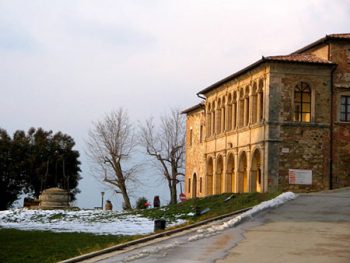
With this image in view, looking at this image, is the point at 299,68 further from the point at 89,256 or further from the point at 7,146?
the point at 7,146

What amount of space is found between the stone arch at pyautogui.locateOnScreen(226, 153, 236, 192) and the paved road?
25283 millimetres

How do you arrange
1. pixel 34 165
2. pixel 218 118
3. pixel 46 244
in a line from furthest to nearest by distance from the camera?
1. pixel 34 165
2. pixel 218 118
3. pixel 46 244

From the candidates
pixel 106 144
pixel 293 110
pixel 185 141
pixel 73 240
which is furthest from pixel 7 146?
pixel 73 240

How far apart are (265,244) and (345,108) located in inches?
1062

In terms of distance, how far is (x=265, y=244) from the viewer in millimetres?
15008

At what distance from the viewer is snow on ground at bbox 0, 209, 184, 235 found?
27.6 m

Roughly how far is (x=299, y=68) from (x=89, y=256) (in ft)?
90.5

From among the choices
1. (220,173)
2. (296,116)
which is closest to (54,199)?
(220,173)

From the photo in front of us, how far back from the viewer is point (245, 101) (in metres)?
43.9

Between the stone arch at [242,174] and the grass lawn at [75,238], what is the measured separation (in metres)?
11.4

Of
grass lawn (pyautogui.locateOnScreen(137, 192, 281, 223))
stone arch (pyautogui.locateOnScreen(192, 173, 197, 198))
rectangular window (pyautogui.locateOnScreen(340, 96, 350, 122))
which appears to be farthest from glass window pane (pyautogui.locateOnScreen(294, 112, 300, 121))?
stone arch (pyautogui.locateOnScreen(192, 173, 197, 198))

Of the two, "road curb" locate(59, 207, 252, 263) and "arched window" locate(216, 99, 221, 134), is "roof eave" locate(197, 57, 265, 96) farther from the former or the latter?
"road curb" locate(59, 207, 252, 263)

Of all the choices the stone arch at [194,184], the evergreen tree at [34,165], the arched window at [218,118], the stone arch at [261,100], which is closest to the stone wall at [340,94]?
the stone arch at [261,100]

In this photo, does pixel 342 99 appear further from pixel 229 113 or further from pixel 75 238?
pixel 75 238
